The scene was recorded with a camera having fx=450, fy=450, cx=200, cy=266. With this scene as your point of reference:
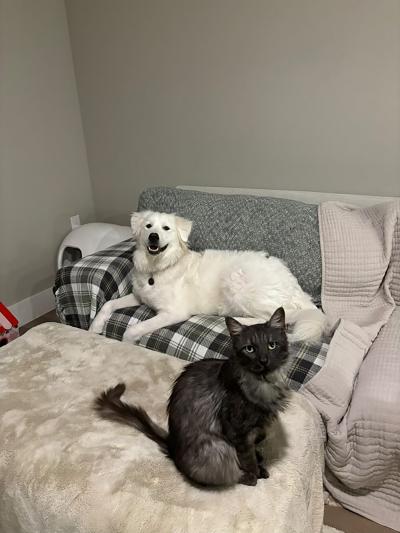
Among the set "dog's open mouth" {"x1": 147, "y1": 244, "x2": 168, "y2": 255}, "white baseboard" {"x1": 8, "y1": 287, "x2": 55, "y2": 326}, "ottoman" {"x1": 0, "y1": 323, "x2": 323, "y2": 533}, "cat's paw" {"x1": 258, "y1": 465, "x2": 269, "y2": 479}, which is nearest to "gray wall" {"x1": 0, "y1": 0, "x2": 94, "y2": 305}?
"white baseboard" {"x1": 8, "y1": 287, "x2": 55, "y2": 326}

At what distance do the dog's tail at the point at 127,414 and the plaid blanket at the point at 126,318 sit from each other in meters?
0.48

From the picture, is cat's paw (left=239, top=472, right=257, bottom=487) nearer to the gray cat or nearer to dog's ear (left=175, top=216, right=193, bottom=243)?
the gray cat

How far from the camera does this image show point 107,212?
354 centimetres

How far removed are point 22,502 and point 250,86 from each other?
2.24 meters

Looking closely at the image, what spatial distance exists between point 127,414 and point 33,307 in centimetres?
212

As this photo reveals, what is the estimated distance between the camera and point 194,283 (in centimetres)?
214

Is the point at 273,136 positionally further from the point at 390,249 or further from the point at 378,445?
the point at 378,445

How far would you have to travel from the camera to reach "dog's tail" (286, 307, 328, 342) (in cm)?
174

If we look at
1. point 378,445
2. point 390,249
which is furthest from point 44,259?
point 378,445

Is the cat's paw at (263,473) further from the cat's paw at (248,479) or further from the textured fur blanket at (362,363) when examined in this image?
the textured fur blanket at (362,363)

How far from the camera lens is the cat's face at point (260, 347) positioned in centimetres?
116

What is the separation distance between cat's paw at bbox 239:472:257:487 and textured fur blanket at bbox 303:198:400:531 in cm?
48

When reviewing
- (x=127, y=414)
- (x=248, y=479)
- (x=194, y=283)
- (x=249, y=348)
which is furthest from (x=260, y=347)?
(x=194, y=283)

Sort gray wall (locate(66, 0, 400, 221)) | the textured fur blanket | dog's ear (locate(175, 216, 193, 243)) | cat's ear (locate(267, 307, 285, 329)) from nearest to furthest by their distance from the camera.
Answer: cat's ear (locate(267, 307, 285, 329)) → the textured fur blanket → dog's ear (locate(175, 216, 193, 243)) → gray wall (locate(66, 0, 400, 221))
